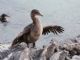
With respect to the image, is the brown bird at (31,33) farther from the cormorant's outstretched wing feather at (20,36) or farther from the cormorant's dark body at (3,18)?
the cormorant's dark body at (3,18)

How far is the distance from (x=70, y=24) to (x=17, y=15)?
132 inches

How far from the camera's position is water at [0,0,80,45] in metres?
15.6

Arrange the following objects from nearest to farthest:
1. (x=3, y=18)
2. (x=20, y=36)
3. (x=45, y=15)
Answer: (x=20, y=36), (x=45, y=15), (x=3, y=18)

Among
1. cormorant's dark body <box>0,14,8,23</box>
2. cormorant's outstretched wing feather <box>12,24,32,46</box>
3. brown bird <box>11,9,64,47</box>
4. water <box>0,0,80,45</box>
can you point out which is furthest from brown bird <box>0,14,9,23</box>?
cormorant's outstretched wing feather <box>12,24,32,46</box>

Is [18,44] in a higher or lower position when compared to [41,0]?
lower

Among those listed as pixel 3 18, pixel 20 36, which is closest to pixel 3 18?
pixel 3 18

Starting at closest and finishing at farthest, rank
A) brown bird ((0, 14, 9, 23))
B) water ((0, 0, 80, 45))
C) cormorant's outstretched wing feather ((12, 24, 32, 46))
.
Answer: cormorant's outstretched wing feather ((12, 24, 32, 46))
water ((0, 0, 80, 45))
brown bird ((0, 14, 9, 23))

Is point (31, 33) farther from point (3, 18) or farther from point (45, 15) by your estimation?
point (3, 18)

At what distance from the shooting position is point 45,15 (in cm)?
1869

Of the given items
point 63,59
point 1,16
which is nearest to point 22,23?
point 1,16

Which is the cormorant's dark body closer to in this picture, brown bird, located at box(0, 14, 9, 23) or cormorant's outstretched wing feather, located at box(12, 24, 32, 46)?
brown bird, located at box(0, 14, 9, 23)

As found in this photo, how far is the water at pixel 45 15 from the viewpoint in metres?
15.6

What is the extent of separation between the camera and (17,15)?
63.9 feet

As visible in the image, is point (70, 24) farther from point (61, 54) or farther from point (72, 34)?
point (61, 54)
